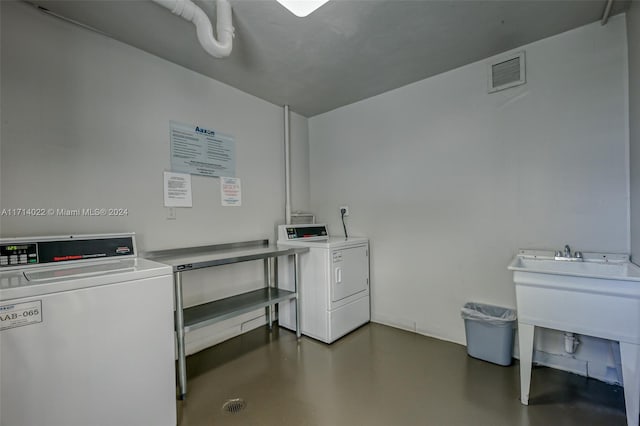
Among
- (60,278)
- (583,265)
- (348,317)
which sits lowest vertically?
(348,317)

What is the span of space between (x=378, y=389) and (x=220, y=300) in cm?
151

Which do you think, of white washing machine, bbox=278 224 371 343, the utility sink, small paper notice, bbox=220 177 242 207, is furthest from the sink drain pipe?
small paper notice, bbox=220 177 242 207

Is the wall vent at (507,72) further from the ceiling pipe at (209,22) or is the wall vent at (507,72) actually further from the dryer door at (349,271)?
the ceiling pipe at (209,22)

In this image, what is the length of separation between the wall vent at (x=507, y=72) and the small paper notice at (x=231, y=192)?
2401mm

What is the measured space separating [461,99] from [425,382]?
2.31 m

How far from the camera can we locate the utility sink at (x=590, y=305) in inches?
55.3

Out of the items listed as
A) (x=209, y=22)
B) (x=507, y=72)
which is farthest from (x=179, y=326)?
(x=507, y=72)

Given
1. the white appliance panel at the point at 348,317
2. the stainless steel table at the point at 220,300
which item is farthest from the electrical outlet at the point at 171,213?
the white appliance panel at the point at 348,317

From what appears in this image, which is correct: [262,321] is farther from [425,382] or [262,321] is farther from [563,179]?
[563,179]

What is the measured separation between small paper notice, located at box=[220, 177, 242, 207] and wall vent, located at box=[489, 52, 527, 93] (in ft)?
7.88

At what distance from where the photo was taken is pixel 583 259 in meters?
1.89

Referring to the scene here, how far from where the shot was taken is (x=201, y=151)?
8.13 feet

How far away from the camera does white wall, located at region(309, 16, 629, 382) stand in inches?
74.9

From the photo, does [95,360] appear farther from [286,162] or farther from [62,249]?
[286,162]
